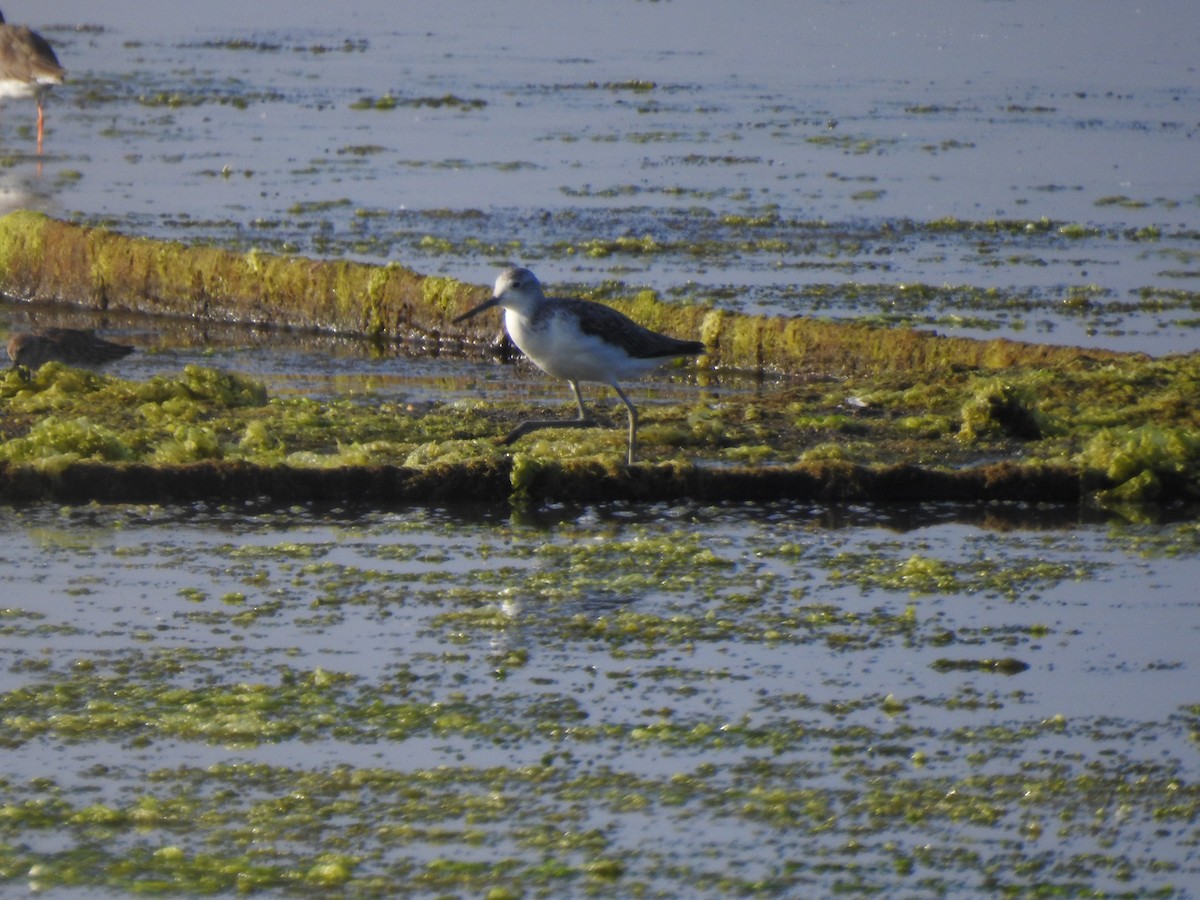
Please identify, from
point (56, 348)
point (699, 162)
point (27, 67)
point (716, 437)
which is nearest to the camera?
point (716, 437)

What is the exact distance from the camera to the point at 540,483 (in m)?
8.65

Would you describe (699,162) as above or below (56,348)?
above

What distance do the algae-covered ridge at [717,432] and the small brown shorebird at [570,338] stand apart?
0.88 feet

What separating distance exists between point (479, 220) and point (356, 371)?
4.25 metres

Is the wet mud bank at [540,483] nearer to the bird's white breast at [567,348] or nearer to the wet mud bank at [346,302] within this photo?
the bird's white breast at [567,348]

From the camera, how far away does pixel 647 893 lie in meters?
4.80

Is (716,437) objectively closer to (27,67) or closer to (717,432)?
(717,432)

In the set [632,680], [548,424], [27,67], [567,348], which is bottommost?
[632,680]

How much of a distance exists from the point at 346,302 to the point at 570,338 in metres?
Result: 4.84

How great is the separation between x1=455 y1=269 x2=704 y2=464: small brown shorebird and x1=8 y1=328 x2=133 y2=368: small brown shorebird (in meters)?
3.19

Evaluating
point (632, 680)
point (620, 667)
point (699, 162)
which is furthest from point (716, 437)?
point (699, 162)

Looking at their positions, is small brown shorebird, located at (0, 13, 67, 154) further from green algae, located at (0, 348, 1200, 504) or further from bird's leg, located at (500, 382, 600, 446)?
bird's leg, located at (500, 382, 600, 446)

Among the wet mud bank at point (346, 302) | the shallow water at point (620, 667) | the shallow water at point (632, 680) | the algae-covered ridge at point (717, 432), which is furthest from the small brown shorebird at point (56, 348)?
the shallow water at point (632, 680)

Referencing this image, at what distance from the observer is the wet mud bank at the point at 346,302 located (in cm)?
1202
